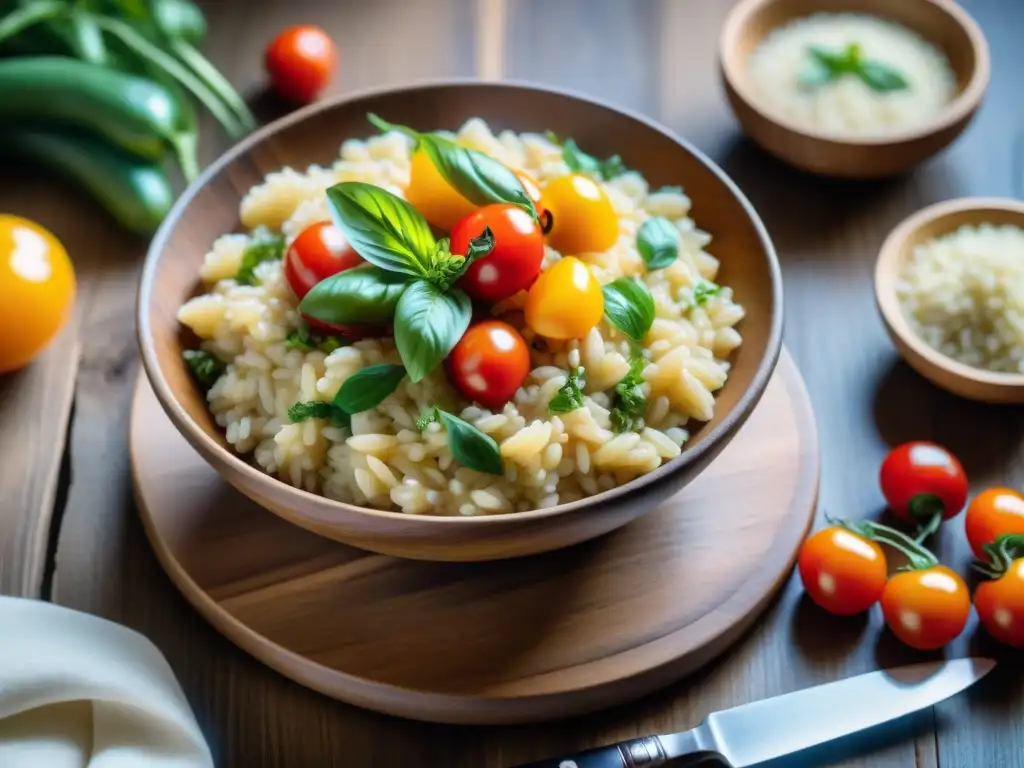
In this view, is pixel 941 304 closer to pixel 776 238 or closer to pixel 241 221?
pixel 776 238

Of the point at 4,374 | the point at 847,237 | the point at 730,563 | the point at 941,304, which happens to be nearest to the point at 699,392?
the point at 730,563

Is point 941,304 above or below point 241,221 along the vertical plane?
below

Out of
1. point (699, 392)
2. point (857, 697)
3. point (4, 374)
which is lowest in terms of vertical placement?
point (857, 697)

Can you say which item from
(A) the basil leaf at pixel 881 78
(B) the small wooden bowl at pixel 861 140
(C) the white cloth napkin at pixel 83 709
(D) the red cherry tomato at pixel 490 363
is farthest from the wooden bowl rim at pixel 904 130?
(C) the white cloth napkin at pixel 83 709

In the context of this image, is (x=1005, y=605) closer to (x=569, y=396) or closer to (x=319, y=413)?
(x=569, y=396)

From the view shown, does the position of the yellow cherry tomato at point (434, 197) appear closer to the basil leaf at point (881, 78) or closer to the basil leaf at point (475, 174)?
the basil leaf at point (475, 174)

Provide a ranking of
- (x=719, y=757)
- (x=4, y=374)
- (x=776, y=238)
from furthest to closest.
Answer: (x=776, y=238) → (x=4, y=374) → (x=719, y=757)

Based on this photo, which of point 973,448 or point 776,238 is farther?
point 776,238
